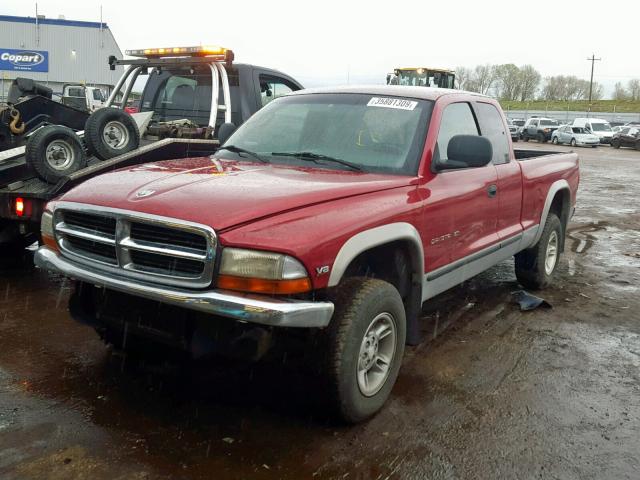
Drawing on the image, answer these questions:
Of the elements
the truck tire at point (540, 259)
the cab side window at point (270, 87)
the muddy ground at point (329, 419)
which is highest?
the cab side window at point (270, 87)

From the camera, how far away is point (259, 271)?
281 cm

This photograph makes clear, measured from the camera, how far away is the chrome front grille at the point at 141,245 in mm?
2883

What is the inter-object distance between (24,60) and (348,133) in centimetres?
5336

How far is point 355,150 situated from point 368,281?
1.12 m

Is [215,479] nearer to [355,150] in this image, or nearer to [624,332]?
[355,150]

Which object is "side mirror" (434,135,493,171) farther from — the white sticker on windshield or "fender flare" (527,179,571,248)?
"fender flare" (527,179,571,248)

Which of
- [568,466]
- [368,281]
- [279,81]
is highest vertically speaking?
[279,81]

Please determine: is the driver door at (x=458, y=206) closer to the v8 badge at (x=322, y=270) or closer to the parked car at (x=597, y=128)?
the v8 badge at (x=322, y=270)

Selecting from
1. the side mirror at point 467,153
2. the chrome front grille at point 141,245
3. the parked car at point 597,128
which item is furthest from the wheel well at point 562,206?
the parked car at point 597,128

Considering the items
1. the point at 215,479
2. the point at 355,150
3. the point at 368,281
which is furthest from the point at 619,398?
the point at 215,479

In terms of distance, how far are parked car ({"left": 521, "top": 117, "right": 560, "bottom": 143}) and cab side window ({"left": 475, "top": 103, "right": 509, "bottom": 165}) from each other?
38792mm

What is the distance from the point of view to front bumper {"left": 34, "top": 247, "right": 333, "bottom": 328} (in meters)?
2.73

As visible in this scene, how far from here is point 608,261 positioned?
7.66 metres

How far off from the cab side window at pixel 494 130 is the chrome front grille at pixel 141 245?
287 cm
